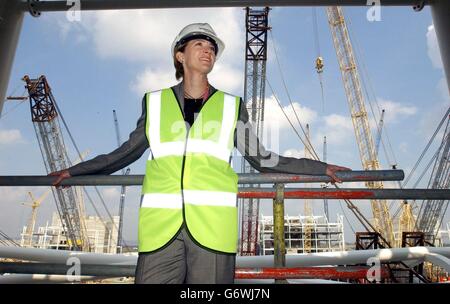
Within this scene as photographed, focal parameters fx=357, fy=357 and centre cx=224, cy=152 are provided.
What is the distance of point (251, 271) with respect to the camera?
8.79ft

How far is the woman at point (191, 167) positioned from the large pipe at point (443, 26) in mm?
1682

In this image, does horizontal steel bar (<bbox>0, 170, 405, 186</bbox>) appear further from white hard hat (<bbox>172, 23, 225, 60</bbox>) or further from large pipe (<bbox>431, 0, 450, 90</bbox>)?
large pipe (<bbox>431, 0, 450, 90</bbox>)

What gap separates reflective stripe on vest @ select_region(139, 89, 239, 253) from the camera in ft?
6.55

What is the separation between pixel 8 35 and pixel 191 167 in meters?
2.40

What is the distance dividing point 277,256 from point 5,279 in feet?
10.5

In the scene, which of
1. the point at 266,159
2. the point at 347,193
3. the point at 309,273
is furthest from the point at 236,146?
the point at 309,273

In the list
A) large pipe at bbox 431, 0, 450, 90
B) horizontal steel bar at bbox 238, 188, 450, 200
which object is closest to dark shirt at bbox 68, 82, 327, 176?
horizontal steel bar at bbox 238, 188, 450, 200

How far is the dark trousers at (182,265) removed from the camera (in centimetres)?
193

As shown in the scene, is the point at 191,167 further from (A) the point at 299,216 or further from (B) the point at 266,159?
(A) the point at 299,216

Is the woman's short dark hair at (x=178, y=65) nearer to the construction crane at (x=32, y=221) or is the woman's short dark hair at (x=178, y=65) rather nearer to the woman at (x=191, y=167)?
the woman at (x=191, y=167)
